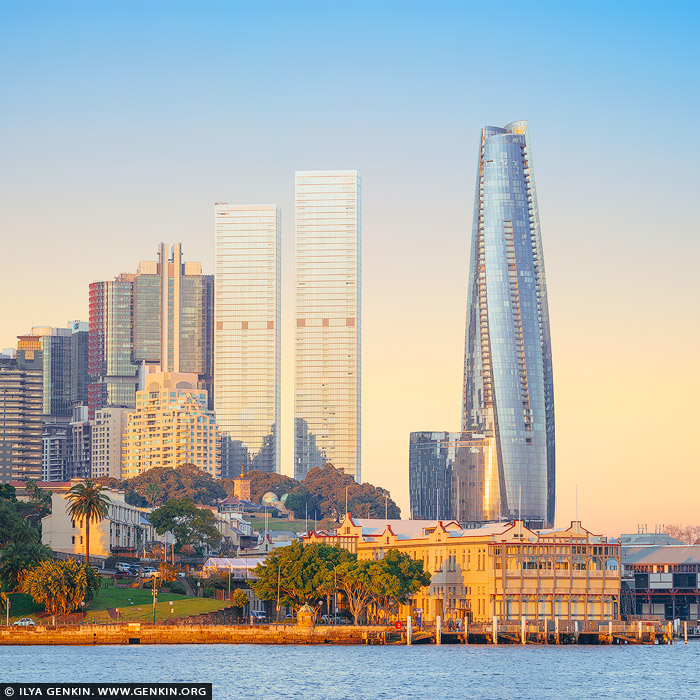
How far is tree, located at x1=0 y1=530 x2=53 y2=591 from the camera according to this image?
177 m

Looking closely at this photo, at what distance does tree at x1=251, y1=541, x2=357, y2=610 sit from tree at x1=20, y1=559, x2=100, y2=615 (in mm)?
22445

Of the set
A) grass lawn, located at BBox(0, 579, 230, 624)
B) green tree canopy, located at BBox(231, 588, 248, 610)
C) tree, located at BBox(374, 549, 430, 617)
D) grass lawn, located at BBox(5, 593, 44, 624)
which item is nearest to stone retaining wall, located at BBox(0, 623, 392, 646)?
tree, located at BBox(374, 549, 430, 617)

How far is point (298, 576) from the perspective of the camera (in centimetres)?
17825

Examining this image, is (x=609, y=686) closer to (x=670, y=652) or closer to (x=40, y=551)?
(x=670, y=652)

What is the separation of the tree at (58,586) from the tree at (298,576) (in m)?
22.4

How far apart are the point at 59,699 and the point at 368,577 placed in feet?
314

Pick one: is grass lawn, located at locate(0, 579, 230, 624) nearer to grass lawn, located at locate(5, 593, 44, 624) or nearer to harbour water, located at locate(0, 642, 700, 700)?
grass lawn, located at locate(5, 593, 44, 624)

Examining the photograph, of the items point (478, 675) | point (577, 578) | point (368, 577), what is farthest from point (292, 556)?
point (478, 675)

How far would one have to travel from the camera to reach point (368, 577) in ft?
587

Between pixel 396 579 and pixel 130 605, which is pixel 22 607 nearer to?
pixel 130 605

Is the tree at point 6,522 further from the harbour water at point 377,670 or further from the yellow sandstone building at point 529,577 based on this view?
the yellow sandstone building at point 529,577

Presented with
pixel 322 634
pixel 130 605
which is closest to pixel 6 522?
pixel 130 605

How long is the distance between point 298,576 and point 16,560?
112ft

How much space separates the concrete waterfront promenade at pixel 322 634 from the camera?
158 m
